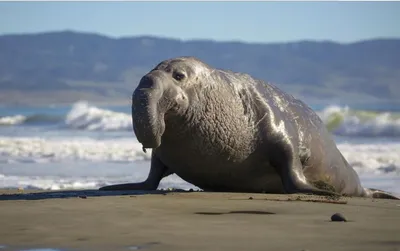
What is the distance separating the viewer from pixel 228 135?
9328mm

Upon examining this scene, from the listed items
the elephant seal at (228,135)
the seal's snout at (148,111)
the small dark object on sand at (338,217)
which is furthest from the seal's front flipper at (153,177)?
the small dark object on sand at (338,217)

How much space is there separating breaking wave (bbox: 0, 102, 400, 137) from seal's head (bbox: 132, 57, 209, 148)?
873 inches

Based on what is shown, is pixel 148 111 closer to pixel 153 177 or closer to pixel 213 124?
pixel 213 124

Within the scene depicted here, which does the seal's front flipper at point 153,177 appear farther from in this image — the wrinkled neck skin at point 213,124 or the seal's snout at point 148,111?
the seal's snout at point 148,111

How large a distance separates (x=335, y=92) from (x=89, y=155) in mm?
170970

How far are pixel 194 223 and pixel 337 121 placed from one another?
27489 millimetres

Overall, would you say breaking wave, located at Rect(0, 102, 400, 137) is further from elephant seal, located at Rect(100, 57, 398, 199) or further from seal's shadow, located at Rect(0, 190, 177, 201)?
seal's shadow, located at Rect(0, 190, 177, 201)

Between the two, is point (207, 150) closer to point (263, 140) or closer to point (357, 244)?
point (263, 140)

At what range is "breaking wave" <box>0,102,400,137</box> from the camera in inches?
1246

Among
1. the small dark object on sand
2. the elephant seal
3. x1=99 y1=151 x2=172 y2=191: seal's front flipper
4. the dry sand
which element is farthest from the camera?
x1=99 y1=151 x2=172 y2=191: seal's front flipper

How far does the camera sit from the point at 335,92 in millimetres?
189375

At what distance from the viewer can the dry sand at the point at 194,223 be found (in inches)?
240

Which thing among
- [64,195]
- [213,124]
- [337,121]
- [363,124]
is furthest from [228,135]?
[337,121]

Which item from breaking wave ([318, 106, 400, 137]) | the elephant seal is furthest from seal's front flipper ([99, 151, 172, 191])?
breaking wave ([318, 106, 400, 137])
